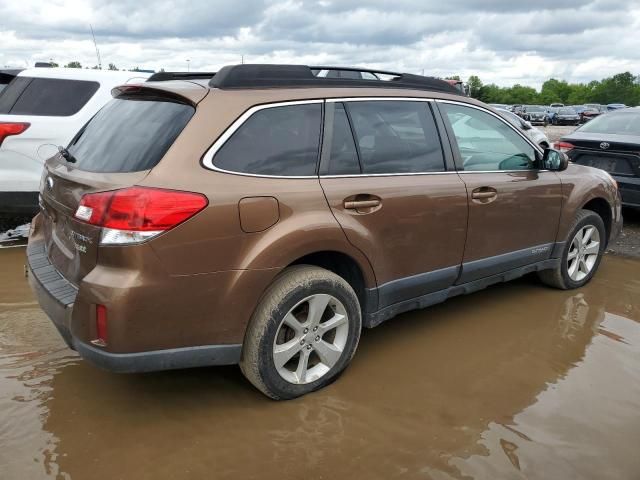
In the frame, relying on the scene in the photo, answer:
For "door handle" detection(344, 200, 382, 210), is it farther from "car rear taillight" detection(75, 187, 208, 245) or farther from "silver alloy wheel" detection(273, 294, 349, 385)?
"car rear taillight" detection(75, 187, 208, 245)

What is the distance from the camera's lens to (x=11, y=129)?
17.8 ft

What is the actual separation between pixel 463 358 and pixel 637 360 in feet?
3.70


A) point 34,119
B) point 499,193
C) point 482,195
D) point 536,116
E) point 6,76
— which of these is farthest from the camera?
point 536,116

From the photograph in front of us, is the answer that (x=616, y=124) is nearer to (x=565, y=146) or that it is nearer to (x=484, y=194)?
(x=565, y=146)

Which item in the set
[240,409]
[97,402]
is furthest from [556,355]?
[97,402]

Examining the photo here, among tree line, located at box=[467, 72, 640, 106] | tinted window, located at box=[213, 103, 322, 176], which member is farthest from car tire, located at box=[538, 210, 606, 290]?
tree line, located at box=[467, 72, 640, 106]

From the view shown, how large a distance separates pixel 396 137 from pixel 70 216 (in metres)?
1.90

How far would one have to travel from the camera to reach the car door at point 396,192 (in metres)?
3.19

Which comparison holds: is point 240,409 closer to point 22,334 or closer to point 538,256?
point 22,334

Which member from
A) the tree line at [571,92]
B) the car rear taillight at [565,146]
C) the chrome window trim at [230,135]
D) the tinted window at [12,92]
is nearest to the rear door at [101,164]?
the chrome window trim at [230,135]

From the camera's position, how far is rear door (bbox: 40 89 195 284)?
8.83 ft

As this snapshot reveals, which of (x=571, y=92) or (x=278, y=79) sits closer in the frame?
(x=278, y=79)

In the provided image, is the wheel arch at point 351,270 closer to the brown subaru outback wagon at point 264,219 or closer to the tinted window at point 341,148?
the brown subaru outback wagon at point 264,219

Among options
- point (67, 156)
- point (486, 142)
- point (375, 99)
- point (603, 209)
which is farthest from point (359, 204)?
point (603, 209)
